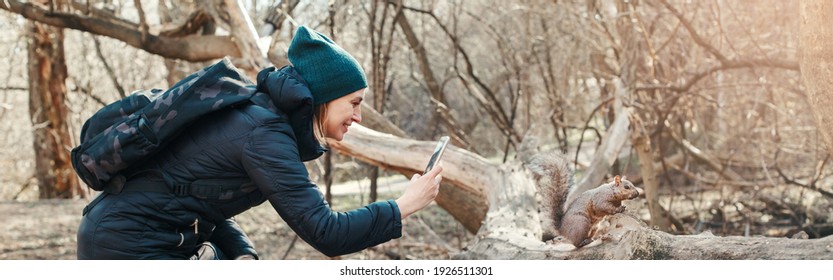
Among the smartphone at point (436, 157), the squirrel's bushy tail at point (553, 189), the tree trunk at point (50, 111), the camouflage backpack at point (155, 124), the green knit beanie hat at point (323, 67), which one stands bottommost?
the tree trunk at point (50, 111)

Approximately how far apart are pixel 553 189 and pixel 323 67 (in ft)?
4.43

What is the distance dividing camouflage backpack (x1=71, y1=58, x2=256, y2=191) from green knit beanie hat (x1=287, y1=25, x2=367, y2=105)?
0.14 meters

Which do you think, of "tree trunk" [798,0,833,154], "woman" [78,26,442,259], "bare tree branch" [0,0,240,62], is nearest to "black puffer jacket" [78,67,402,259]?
"woman" [78,26,442,259]

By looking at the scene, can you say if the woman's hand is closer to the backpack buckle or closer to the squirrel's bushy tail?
the backpack buckle

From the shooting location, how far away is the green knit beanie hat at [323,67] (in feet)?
7.38

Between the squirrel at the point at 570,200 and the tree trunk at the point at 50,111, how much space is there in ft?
18.4

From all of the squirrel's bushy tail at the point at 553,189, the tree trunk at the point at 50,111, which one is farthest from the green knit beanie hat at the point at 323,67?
the tree trunk at the point at 50,111

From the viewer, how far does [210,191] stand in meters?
2.22

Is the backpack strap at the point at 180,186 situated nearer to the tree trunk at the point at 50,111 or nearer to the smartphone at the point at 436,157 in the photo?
the smartphone at the point at 436,157

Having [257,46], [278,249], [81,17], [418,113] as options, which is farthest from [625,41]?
[418,113]
